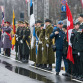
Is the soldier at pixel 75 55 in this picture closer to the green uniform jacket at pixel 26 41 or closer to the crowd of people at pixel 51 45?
the crowd of people at pixel 51 45

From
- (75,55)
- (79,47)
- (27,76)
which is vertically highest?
(79,47)

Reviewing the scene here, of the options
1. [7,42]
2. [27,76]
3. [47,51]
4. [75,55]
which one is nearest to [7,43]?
[7,42]

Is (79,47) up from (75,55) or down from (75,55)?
up

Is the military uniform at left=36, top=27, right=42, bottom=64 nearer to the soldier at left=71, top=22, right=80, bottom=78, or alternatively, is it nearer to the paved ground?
the paved ground

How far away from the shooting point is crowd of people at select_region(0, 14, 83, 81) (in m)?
12.2

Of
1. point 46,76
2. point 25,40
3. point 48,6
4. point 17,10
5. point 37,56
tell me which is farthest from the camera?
point 17,10

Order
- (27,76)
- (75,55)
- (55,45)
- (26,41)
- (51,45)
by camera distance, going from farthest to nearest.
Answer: (26,41) < (51,45) < (55,45) < (27,76) < (75,55)

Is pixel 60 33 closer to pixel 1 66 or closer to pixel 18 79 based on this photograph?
pixel 18 79

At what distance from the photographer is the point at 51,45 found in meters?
14.6

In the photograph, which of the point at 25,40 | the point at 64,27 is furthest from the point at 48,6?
the point at 64,27

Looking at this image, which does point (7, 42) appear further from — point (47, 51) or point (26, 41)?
point (47, 51)

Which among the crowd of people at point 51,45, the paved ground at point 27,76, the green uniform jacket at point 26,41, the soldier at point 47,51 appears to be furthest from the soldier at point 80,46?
the green uniform jacket at point 26,41

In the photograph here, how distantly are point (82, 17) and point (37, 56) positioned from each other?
408cm

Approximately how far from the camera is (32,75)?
519 inches
